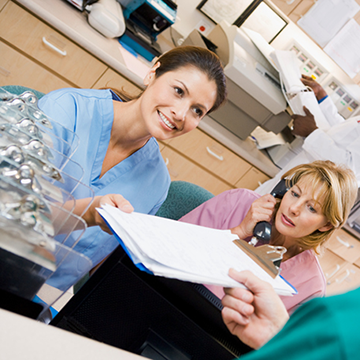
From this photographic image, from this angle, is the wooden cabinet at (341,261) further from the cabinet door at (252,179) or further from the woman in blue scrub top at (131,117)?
the woman in blue scrub top at (131,117)

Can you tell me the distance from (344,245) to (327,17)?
6.62ft

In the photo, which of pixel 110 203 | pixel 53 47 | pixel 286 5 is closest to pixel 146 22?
pixel 53 47

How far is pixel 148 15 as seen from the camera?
2221 millimetres

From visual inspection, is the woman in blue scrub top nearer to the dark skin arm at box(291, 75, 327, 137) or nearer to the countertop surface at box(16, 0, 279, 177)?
the countertop surface at box(16, 0, 279, 177)

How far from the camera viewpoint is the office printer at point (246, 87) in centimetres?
214

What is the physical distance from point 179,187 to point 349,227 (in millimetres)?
1967

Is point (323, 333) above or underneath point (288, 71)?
underneath

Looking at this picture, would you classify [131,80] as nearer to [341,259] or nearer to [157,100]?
[157,100]

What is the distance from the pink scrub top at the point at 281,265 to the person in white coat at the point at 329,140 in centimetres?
89

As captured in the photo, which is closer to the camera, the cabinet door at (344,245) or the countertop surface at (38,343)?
the countertop surface at (38,343)

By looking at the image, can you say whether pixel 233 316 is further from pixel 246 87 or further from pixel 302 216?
pixel 246 87

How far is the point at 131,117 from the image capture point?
3.61 feet

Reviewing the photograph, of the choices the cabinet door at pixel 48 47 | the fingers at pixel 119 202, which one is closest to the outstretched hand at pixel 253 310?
the fingers at pixel 119 202

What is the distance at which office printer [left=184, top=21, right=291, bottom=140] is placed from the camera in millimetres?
2145
